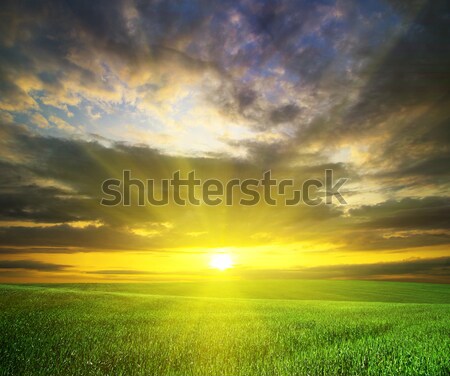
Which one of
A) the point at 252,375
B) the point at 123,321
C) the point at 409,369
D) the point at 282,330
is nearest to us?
the point at 252,375

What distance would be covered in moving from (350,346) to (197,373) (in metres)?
6.21

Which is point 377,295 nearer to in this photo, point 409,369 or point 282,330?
point 282,330

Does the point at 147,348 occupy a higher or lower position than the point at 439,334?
higher

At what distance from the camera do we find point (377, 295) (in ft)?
179

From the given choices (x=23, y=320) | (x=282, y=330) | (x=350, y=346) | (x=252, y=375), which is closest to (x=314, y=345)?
(x=350, y=346)

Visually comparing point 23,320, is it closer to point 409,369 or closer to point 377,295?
point 409,369

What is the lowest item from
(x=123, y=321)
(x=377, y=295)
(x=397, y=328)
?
(x=377, y=295)

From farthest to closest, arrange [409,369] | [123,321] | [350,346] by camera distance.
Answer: [123,321] → [350,346] → [409,369]

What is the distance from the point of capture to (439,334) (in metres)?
14.6

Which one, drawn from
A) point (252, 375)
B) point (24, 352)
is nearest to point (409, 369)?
point (252, 375)

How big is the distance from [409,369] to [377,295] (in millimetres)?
52058

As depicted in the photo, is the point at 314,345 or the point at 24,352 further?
the point at 314,345

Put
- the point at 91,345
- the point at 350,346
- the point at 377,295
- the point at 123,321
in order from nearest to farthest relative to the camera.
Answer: the point at 91,345 < the point at 350,346 < the point at 123,321 < the point at 377,295

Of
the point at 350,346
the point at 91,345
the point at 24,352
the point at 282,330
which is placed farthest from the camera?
the point at 282,330
